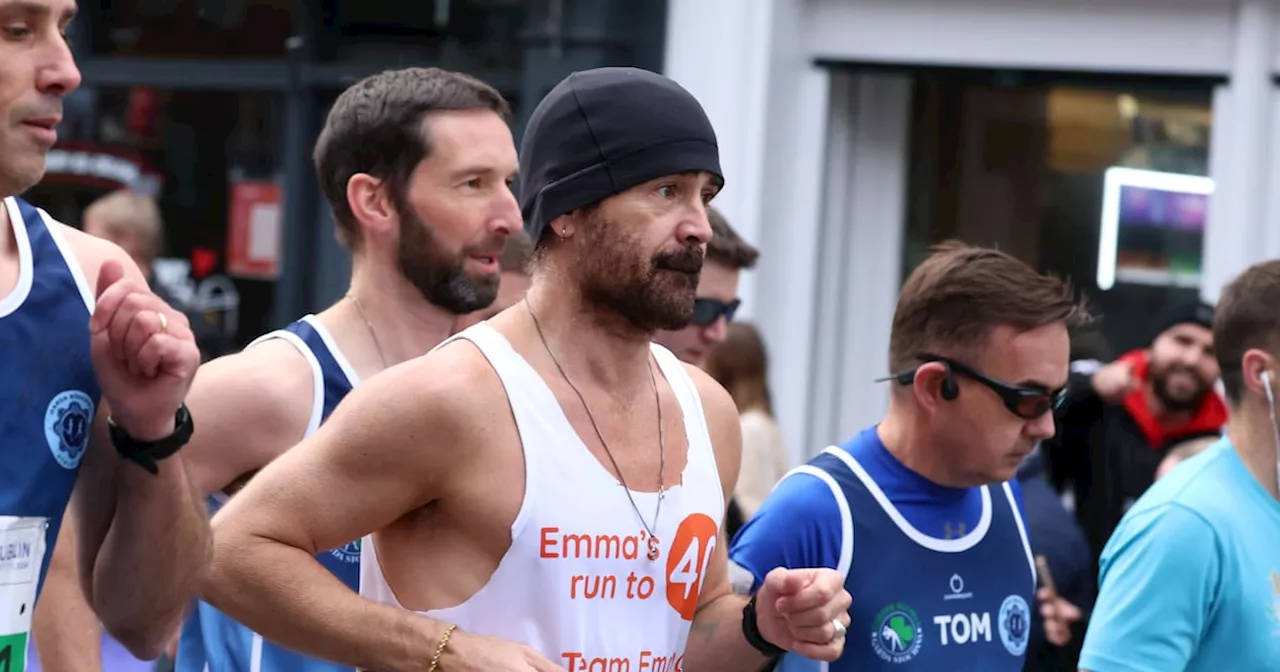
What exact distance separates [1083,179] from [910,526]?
4.85m

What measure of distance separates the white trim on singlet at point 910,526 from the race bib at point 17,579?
1.68 meters

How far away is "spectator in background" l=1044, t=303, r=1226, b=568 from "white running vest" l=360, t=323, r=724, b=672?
3936 millimetres

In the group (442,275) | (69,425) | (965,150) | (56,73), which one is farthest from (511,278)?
(965,150)

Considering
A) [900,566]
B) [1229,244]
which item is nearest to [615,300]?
[900,566]

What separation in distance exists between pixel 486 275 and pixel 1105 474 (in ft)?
11.2

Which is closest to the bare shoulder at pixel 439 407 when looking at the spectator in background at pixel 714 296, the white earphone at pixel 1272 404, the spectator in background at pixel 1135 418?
the white earphone at pixel 1272 404

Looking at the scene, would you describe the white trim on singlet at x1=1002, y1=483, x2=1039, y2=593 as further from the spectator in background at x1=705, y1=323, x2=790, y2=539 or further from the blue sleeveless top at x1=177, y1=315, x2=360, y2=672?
the spectator in background at x1=705, y1=323, x2=790, y2=539

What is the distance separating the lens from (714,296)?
534cm

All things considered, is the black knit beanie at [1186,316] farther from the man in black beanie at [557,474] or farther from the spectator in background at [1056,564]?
the man in black beanie at [557,474]

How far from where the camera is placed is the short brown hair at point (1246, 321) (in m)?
4.18

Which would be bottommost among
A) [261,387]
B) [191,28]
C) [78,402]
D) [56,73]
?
[261,387]

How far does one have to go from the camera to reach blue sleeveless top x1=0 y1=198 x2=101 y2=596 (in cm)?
260

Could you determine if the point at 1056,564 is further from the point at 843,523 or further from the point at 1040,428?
the point at 843,523

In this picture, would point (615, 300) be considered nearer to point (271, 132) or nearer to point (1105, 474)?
point (1105, 474)
